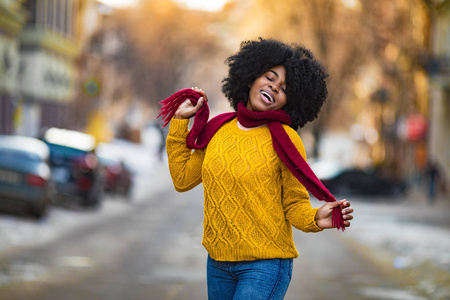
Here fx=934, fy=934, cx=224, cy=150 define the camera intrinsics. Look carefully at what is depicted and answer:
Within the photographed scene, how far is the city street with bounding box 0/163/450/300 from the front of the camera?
9.89 meters

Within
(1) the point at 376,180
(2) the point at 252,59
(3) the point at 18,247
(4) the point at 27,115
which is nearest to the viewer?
(2) the point at 252,59

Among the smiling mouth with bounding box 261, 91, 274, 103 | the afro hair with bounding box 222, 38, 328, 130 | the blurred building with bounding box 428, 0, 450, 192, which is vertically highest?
the blurred building with bounding box 428, 0, 450, 192

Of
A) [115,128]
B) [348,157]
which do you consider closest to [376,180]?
[115,128]

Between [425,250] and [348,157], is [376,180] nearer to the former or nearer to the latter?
[425,250]

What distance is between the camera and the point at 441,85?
36219mm

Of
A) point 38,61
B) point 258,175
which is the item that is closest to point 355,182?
point 38,61

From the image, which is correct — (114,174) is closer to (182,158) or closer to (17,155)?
(17,155)

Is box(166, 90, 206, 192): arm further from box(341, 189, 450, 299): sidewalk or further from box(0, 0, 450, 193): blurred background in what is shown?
box(0, 0, 450, 193): blurred background

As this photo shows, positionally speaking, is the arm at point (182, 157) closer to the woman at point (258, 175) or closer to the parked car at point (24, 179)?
the woman at point (258, 175)

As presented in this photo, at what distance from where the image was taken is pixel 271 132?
4.22 metres

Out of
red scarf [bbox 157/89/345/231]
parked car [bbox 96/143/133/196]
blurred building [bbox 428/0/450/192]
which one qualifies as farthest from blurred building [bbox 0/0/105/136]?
red scarf [bbox 157/89/345/231]

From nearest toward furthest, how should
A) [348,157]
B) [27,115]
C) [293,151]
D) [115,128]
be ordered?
[293,151]
[27,115]
[115,128]
[348,157]

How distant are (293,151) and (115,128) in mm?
71163

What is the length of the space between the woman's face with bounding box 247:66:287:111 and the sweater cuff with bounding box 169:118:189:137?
332mm
